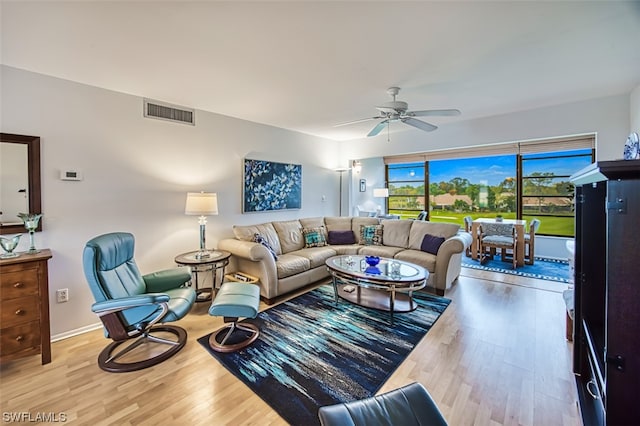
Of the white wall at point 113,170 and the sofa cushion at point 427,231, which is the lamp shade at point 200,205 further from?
the sofa cushion at point 427,231

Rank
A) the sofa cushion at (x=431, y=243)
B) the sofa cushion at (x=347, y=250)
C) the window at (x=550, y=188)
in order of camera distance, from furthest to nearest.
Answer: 1. the window at (x=550, y=188)
2. the sofa cushion at (x=347, y=250)
3. the sofa cushion at (x=431, y=243)

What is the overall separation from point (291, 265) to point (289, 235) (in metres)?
0.92

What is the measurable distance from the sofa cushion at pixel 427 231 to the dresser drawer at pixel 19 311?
4.56 metres

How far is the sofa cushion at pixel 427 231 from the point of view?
425cm

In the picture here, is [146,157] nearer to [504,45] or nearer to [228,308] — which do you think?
[228,308]

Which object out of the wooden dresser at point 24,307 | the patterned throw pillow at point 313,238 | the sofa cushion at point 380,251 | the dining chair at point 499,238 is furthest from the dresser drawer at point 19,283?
the dining chair at point 499,238

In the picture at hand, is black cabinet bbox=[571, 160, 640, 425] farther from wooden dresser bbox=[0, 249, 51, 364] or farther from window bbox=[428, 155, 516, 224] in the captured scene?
window bbox=[428, 155, 516, 224]

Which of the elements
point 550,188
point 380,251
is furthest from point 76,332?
point 550,188

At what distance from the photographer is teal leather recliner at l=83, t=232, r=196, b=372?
2.17m

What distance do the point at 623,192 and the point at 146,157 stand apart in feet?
13.3

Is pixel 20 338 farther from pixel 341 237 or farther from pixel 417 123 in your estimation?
pixel 417 123

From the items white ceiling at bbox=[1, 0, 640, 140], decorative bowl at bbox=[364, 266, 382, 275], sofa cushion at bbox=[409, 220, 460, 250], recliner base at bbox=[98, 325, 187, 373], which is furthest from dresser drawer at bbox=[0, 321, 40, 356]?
sofa cushion at bbox=[409, 220, 460, 250]

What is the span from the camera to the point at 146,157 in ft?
10.9

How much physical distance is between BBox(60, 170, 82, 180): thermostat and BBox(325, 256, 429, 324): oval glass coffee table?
293 centimetres
